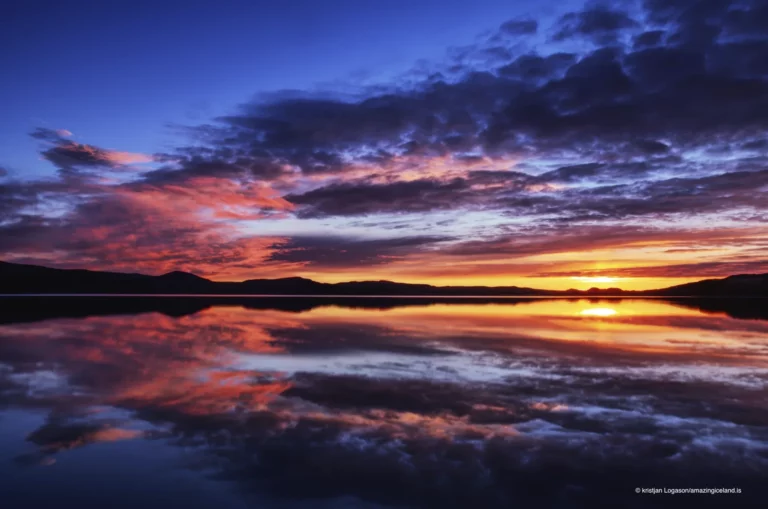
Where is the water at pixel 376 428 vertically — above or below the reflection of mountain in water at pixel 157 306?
below

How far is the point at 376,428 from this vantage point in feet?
35.7

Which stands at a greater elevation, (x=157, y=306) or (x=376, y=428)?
(x=157, y=306)

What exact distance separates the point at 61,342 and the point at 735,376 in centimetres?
2709

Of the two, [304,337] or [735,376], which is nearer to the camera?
[735,376]

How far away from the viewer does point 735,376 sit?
1647 cm

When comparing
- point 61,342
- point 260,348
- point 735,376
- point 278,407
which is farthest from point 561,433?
point 61,342

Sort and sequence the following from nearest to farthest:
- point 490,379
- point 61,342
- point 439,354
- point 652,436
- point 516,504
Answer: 1. point 516,504
2. point 652,436
3. point 490,379
4. point 439,354
5. point 61,342

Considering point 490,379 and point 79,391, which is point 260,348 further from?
point 490,379

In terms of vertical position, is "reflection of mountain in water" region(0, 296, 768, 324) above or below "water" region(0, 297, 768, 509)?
above

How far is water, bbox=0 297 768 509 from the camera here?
790cm

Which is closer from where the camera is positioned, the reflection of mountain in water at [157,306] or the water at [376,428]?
the water at [376,428]

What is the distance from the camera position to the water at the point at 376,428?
25.9ft

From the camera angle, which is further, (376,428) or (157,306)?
(157,306)

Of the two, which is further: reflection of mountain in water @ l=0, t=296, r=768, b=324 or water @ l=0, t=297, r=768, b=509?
reflection of mountain in water @ l=0, t=296, r=768, b=324
